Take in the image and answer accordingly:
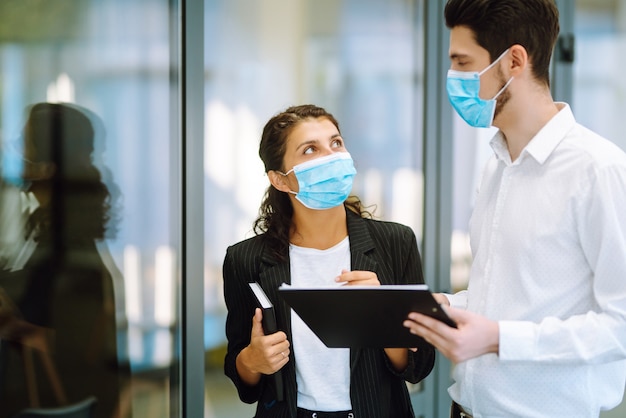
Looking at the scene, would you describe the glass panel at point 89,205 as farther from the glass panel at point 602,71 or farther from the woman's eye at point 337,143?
the glass panel at point 602,71

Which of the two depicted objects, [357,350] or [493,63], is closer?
[493,63]

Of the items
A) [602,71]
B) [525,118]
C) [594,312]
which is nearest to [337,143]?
[525,118]

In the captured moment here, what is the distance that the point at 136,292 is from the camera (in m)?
2.44

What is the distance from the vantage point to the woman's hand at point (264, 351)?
184cm

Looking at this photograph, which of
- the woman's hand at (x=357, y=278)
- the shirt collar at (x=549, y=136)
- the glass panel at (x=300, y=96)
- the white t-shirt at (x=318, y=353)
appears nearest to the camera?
the shirt collar at (x=549, y=136)

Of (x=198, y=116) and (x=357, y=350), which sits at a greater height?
(x=198, y=116)

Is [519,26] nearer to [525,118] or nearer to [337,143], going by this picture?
[525,118]

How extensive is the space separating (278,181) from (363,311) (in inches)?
26.1

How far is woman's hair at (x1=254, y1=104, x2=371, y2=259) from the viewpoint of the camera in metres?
2.10

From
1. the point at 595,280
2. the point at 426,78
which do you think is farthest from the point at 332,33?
the point at 595,280

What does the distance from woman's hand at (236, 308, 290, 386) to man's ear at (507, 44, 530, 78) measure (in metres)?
0.81

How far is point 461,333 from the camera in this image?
4.94 feet

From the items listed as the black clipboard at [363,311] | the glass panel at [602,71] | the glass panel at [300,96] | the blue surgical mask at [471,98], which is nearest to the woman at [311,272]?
the black clipboard at [363,311]

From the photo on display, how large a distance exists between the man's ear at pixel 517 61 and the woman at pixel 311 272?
1.84 feet
